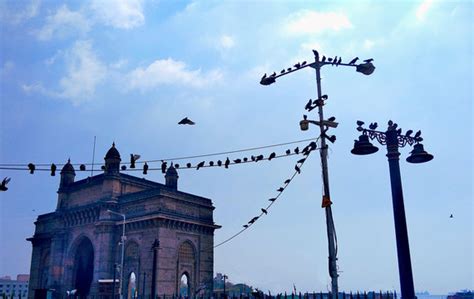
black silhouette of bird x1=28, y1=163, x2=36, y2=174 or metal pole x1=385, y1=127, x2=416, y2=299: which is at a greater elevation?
black silhouette of bird x1=28, y1=163, x2=36, y2=174

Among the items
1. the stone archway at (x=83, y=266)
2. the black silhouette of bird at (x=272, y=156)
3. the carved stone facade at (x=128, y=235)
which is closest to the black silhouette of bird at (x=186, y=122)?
the black silhouette of bird at (x=272, y=156)

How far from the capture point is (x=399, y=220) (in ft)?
44.7

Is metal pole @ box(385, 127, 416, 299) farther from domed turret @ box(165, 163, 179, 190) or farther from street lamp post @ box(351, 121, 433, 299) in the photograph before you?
domed turret @ box(165, 163, 179, 190)

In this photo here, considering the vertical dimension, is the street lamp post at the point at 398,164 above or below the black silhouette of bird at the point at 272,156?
below

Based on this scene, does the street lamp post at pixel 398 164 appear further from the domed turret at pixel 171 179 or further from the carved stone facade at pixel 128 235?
the domed turret at pixel 171 179

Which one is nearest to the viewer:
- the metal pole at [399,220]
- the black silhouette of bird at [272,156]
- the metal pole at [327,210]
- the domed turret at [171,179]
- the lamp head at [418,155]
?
the metal pole at [327,210]

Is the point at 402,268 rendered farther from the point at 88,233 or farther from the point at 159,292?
the point at 88,233

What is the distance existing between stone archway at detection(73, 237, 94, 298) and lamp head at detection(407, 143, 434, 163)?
157ft

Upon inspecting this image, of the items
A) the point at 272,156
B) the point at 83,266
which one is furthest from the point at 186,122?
the point at 83,266

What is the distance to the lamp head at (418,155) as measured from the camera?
14297 millimetres

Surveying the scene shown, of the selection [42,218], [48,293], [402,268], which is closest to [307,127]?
[402,268]

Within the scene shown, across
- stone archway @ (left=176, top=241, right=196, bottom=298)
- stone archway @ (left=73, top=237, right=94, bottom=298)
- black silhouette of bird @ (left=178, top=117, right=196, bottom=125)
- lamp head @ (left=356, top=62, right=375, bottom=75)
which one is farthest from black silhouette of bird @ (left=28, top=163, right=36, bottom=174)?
stone archway @ (left=73, top=237, right=94, bottom=298)

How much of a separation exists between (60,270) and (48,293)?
2438 centimetres

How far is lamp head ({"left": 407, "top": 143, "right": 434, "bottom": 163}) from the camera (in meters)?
14.3
